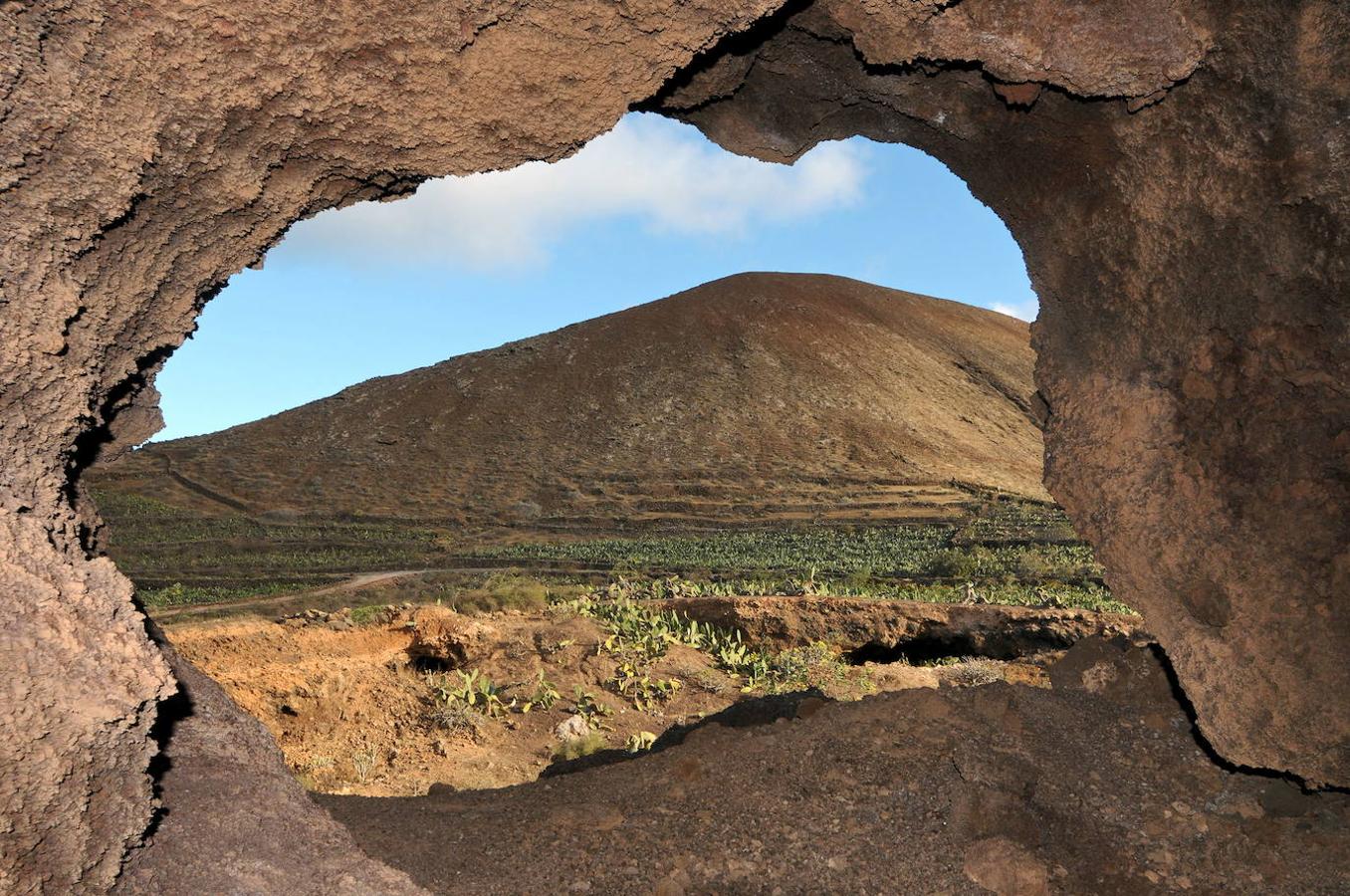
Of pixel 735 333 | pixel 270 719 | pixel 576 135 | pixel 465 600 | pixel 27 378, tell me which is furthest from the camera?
pixel 735 333

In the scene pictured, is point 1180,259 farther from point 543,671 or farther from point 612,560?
point 612,560

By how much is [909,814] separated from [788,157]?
143 inches

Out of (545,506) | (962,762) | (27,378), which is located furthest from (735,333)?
(27,378)

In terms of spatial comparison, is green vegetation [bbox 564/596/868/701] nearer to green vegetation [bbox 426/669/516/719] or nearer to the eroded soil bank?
the eroded soil bank

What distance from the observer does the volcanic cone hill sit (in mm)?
26516

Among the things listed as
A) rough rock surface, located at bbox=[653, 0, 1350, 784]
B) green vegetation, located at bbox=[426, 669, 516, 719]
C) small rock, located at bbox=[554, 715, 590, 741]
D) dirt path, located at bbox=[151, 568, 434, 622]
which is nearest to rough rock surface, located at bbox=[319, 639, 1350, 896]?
rough rock surface, located at bbox=[653, 0, 1350, 784]

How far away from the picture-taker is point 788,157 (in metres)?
5.97

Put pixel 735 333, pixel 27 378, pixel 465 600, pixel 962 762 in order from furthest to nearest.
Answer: pixel 735 333 → pixel 465 600 → pixel 962 762 → pixel 27 378

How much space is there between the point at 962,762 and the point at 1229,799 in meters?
1.41

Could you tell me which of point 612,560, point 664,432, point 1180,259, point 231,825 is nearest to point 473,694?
point 231,825

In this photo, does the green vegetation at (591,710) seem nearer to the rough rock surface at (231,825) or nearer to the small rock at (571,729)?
the small rock at (571,729)

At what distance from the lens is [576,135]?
166 inches

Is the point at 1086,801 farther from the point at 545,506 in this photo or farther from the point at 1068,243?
the point at 545,506

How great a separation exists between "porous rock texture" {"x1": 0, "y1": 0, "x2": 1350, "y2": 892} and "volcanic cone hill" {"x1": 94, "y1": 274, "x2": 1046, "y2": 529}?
19145 mm
